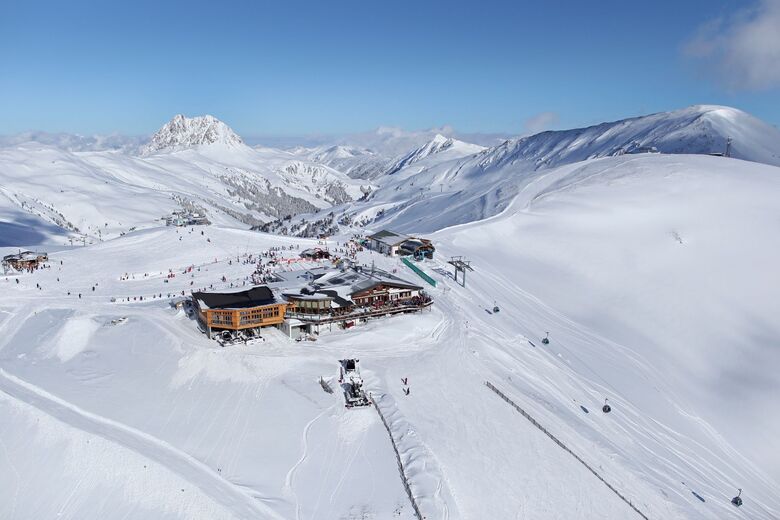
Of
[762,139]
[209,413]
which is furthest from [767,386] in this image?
[762,139]

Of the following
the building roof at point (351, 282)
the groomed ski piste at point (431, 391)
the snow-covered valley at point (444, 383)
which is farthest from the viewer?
the building roof at point (351, 282)

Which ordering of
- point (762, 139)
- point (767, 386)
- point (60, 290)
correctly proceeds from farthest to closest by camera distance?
point (762, 139), point (60, 290), point (767, 386)

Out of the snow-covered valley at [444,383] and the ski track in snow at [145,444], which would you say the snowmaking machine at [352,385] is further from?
the ski track in snow at [145,444]

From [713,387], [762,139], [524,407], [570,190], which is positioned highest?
[762,139]

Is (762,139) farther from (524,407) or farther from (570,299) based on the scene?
(524,407)

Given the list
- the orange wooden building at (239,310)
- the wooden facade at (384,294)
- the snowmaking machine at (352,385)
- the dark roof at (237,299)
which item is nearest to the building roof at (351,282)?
the wooden facade at (384,294)

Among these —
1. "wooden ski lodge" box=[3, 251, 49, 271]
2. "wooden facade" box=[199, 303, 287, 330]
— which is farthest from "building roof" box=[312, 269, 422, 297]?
"wooden ski lodge" box=[3, 251, 49, 271]
